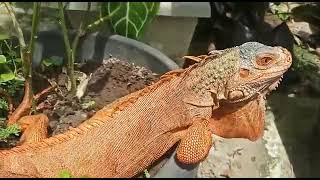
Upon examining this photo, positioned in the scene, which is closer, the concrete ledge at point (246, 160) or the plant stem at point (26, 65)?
the plant stem at point (26, 65)

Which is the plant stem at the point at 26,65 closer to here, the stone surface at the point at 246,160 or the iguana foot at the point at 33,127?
the iguana foot at the point at 33,127

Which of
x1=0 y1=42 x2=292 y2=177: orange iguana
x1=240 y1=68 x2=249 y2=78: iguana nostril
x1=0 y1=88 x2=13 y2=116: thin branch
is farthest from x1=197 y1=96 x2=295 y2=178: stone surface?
x1=0 y1=88 x2=13 y2=116: thin branch

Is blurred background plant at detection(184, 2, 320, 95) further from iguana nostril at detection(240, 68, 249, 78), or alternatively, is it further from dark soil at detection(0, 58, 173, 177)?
iguana nostril at detection(240, 68, 249, 78)

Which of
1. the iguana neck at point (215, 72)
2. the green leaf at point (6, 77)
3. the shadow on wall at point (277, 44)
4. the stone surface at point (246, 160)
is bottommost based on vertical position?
the stone surface at point (246, 160)

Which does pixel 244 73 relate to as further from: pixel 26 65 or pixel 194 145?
pixel 26 65

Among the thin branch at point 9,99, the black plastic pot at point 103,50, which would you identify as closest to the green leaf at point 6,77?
the thin branch at point 9,99

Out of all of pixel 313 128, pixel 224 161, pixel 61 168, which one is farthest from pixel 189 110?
pixel 313 128

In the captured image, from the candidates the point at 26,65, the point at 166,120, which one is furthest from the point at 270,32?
the point at 26,65
